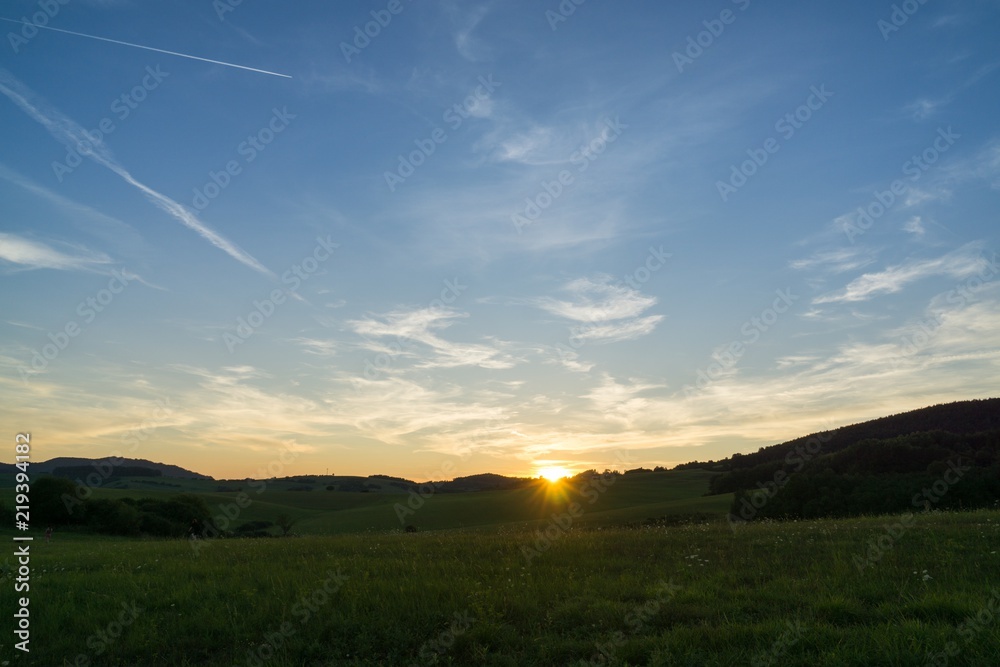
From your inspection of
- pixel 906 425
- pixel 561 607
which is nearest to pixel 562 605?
pixel 561 607

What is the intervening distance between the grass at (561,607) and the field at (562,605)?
33 millimetres

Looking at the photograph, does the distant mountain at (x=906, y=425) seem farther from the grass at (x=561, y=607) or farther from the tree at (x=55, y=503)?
the tree at (x=55, y=503)

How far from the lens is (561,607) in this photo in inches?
400

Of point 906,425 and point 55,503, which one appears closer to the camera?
point 55,503

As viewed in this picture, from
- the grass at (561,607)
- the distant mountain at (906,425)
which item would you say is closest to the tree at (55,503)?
the grass at (561,607)

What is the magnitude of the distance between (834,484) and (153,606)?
177ft

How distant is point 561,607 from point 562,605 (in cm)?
8

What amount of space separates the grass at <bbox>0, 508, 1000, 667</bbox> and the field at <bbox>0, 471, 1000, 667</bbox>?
0.03 meters

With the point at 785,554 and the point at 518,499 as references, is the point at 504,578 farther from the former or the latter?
the point at 518,499

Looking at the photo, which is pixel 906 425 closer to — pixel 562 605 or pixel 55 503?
pixel 562 605

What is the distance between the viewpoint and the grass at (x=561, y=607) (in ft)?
27.0

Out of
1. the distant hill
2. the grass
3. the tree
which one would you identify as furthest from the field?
the tree

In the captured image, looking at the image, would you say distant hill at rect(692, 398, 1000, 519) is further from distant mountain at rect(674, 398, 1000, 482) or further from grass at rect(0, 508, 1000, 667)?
grass at rect(0, 508, 1000, 667)

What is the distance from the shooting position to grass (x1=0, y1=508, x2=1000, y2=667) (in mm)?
8242
